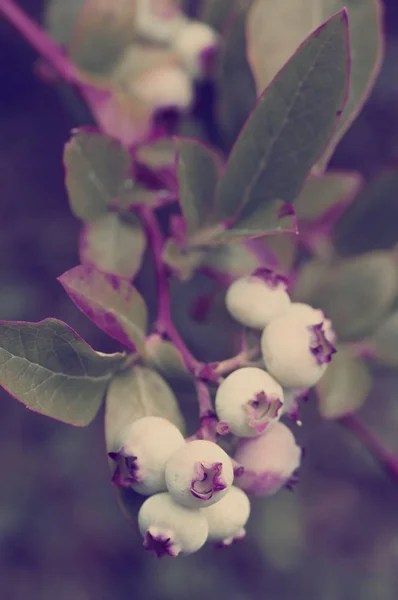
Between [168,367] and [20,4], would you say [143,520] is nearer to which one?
[168,367]

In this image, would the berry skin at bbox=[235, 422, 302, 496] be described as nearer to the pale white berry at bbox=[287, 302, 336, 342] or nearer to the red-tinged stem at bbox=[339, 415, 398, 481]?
the pale white berry at bbox=[287, 302, 336, 342]

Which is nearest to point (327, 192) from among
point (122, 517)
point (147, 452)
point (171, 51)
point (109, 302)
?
point (171, 51)

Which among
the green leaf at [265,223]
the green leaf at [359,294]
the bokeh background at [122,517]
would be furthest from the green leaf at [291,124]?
the bokeh background at [122,517]

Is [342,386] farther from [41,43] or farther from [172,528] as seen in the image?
[41,43]

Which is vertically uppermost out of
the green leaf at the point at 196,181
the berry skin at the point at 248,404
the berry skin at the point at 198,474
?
Result: the green leaf at the point at 196,181

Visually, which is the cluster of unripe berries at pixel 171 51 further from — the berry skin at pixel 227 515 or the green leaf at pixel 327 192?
the berry skin at pixel 227 515

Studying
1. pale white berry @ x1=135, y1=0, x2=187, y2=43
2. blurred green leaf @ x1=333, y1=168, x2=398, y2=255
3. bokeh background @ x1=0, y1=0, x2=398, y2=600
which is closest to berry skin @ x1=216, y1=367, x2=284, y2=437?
blurred green leaf @ x1=333, y1=168, x2=398, y2=255

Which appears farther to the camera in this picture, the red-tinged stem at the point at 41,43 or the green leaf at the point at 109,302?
the red-tinged stem at the point at 41,43
